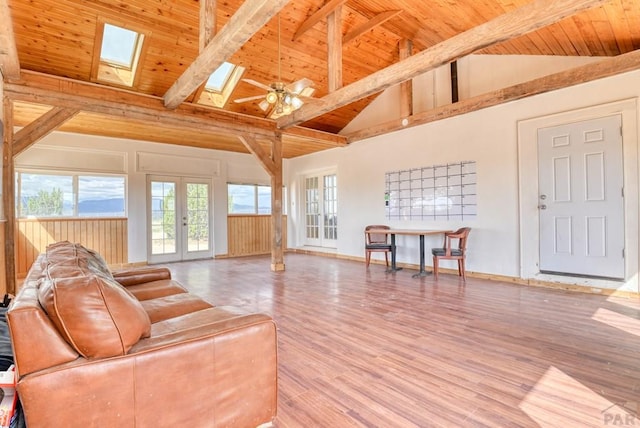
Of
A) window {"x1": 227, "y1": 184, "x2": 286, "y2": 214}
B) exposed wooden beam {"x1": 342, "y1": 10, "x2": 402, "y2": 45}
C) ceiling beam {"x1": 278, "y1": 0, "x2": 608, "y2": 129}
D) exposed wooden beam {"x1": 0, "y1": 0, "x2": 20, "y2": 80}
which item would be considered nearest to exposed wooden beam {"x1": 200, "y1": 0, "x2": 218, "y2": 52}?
exposed wooden beam {"x1": 0, "y1": 0, "x2": 20, "y2": 80}

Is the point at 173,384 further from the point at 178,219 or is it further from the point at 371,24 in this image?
the point at 178,219

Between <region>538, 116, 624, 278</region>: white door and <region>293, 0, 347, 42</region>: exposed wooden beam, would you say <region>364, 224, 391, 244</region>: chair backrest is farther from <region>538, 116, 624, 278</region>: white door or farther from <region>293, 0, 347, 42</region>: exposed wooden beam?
<region>293, 0, 347, 42</region>: exposed wooden beam

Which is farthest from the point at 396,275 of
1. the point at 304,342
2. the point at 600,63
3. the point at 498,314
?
the point at 600,63

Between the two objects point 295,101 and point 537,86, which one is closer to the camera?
point 295,101

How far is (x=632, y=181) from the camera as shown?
3.87 metres

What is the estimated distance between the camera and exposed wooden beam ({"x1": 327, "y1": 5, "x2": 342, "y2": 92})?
15.2ft

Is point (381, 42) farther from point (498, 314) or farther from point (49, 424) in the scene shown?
point (49, 424)

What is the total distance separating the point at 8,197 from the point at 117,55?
2.48 meters

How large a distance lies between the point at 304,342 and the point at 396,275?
3.11 metres

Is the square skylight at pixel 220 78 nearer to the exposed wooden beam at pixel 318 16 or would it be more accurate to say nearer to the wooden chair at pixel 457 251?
the exposed wooden beam at pixel 318 16

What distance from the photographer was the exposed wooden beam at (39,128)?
12.8 ft

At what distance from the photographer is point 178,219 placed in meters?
7.46

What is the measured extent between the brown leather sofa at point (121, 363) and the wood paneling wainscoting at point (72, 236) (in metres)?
5.56

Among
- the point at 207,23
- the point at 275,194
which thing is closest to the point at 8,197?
the point at 207,23
